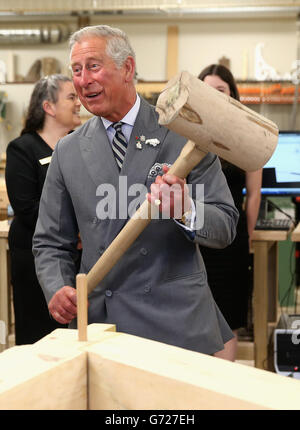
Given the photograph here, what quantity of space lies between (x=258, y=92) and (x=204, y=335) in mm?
5819

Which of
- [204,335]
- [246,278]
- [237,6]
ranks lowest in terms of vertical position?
[246,278]

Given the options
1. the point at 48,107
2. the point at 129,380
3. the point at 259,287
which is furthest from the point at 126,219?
the point at 259,287

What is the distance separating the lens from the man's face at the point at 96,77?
1.75m

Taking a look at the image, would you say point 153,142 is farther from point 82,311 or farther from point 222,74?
point 222,74

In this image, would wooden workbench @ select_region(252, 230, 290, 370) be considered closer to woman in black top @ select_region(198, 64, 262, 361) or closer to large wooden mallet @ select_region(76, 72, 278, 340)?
woman in black top @ select_region(198, 64, 262, 361)

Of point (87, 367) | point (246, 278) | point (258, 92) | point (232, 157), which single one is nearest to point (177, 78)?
point (232, 157)

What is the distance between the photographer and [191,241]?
172 centimetres

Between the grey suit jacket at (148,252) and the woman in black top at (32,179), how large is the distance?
50.3 inches

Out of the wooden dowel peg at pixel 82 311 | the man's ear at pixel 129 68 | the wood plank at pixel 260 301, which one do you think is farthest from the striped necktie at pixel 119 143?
the wood plank at pixel 260 301

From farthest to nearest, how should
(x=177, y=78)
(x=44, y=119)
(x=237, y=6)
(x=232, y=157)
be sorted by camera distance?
(x=237, y=6) < (x=44, y=119) < (x=232, y=157) < (x=177, y=78)

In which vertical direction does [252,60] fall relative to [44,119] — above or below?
above

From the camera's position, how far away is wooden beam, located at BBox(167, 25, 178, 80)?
773 cm

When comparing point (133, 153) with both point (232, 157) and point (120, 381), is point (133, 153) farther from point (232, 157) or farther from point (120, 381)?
point (120, 381)

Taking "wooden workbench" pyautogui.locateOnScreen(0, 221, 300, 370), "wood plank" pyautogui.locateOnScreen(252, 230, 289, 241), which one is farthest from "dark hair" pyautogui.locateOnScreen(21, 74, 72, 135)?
"wood plank" pyautogui.locateOnScreen(252, 230, 289, 241)
